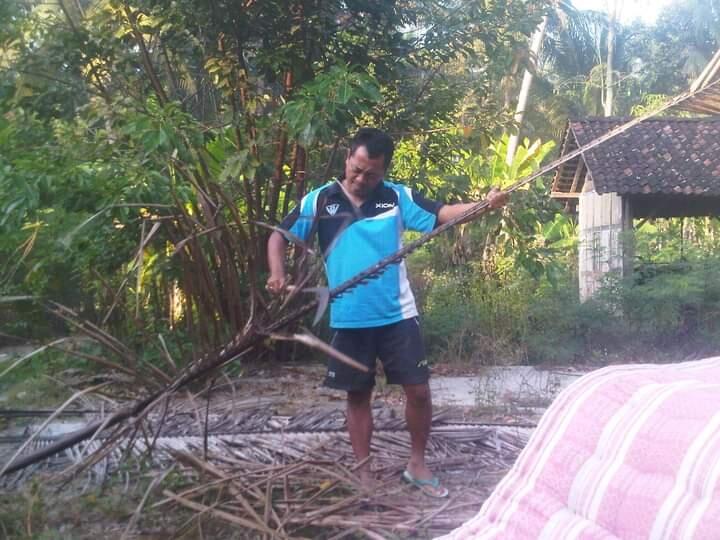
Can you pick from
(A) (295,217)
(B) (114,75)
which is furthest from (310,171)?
(A) (295,217)

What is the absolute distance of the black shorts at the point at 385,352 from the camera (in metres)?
3.54

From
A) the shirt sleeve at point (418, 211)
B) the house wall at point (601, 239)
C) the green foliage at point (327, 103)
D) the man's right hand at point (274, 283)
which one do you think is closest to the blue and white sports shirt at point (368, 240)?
the shirt sleeve at point (418, 211)

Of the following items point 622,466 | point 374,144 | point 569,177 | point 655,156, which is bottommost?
point 622,466

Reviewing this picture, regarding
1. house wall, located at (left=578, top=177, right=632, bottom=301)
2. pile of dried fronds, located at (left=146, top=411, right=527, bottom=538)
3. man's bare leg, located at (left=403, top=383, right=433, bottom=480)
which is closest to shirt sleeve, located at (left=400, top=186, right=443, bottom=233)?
man's bare leg, located at (left=403, top=383, right=433, bottom=480)

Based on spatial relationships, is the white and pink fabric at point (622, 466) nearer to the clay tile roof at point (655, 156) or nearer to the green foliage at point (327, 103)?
the green foliage at point (327, 103)

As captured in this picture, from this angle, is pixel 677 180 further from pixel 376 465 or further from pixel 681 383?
pixel 681 383

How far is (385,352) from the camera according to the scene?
3600 millimetres

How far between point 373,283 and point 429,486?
0.87 metres

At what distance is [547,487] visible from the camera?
178 cm

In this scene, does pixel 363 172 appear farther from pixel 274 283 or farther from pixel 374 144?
pixel 274 283

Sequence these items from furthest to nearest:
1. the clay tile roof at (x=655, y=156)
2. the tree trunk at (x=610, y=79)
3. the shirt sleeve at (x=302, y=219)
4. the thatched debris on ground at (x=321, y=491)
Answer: the tree trunk at (x=610, y=79) → the clay tile roof at (x=655, y=156) → the shirt sleeve at (x=302, y=219) → the thatched debris on ground at (x=321, y=491)

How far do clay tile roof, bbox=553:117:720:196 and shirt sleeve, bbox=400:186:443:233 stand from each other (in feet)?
24.4

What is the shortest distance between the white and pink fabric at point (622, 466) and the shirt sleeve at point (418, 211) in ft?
5.63

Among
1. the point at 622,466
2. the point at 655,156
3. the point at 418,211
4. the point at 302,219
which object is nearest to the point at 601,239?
the point at 655,156
